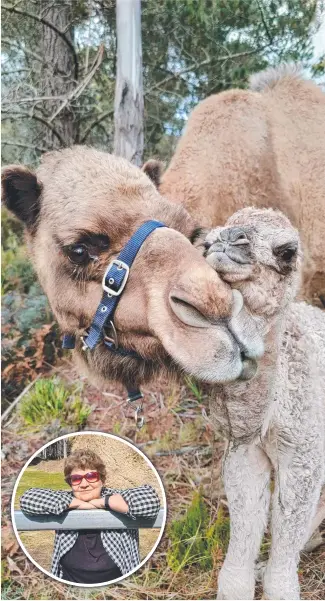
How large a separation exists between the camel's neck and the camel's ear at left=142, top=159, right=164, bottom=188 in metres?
0.80

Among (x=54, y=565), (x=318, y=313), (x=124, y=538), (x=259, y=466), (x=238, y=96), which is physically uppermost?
(x=238, y=96)

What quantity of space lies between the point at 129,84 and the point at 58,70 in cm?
32

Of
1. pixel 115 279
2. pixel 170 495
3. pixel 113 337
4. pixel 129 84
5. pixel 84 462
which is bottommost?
pixel 170 495

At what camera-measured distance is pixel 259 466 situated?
1.52m

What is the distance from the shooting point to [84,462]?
5.86ft

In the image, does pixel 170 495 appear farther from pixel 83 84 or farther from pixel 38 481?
pixel 83 84

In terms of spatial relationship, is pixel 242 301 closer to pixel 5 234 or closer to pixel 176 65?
pixel 176 65

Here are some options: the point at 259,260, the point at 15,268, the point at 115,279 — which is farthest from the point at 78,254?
the point at 15,268

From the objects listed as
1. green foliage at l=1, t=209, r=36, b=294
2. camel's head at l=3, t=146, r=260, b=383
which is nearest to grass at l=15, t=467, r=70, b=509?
camel's head at l=3, t=146, r=260, b=383

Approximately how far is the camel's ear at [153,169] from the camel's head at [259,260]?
655mm

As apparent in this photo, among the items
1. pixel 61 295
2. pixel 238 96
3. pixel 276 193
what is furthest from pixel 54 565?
pixel 238 96

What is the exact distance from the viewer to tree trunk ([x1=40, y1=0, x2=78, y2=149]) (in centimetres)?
220

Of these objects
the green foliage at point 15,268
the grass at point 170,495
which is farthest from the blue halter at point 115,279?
the green foliage at point 15,268

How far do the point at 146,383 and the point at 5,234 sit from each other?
75.5 inches
